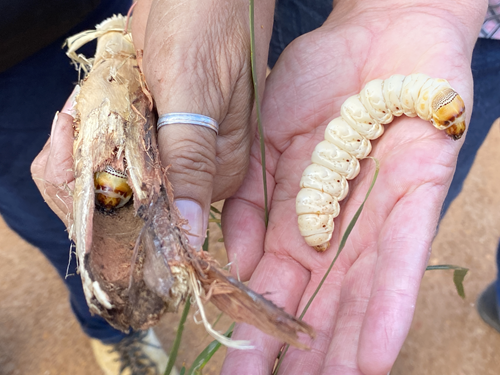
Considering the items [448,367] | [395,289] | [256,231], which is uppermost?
[395,289]

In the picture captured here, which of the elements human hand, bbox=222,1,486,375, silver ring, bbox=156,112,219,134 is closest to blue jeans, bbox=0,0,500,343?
human hand, bbox=222,1,486,375

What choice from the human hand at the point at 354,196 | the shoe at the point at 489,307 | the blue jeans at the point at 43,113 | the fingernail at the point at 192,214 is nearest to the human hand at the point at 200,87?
the fingernail at the point at 192,214

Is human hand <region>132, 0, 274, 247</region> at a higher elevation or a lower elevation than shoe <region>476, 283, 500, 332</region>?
higher

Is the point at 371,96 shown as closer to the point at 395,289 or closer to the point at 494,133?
the point at 395,289

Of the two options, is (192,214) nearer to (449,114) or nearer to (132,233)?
(132,233)

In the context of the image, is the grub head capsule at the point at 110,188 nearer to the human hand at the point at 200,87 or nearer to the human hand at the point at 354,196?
the human hand at the point at 200,87

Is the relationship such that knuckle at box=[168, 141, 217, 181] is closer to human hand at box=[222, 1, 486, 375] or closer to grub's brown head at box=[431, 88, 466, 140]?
human hand at box=[222, 1, 486, 375]

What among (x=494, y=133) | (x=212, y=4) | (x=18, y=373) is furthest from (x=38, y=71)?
(x=494, y=133)
